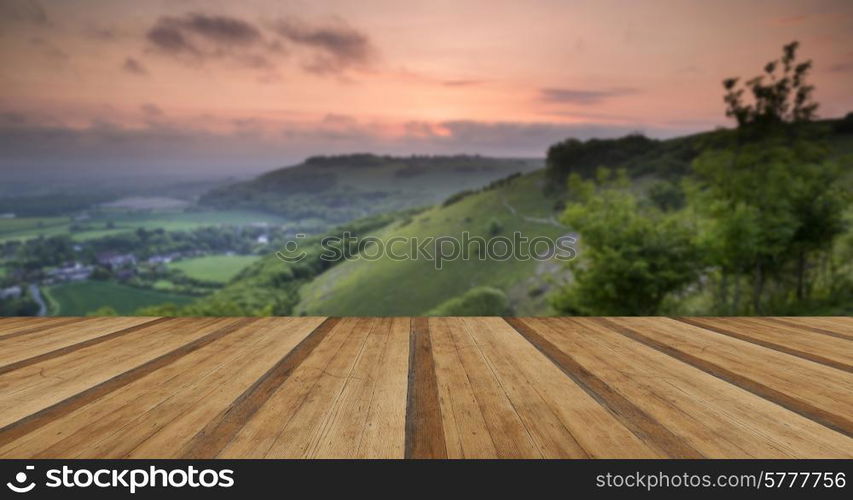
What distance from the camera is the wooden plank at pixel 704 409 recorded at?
124 cm

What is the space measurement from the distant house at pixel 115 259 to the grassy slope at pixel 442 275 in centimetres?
1114

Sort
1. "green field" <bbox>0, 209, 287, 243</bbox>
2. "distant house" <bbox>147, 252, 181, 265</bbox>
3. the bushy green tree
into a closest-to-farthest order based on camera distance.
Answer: "green field" <bbox>0, 209, 287, 243</bbox>, the bushy green tree, "distant house" <bbox>147, 252, 181, 265</bbox>

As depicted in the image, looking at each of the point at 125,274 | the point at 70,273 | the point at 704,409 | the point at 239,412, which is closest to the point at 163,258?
the point at 125,274

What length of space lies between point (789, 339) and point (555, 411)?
6.66 ft

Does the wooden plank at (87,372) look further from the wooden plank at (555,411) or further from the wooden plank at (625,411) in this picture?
the wooden plank at (625,411)

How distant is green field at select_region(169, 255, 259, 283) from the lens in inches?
1198

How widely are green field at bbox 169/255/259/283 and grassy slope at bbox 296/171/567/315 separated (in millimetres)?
6074

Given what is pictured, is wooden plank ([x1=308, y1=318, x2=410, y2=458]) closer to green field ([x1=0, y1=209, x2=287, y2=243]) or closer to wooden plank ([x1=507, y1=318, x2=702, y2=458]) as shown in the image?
wooden plank ([x1=507, y1=318, x2=702, y2=458])

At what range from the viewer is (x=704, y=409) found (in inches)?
58.9

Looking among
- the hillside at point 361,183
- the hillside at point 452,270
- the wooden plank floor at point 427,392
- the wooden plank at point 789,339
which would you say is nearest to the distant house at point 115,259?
the hillside at point 452,270

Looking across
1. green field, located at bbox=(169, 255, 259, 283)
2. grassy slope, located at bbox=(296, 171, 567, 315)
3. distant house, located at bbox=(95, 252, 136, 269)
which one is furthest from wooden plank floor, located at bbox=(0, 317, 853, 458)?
green field, located at bbox=(169, 255, 259, 283)

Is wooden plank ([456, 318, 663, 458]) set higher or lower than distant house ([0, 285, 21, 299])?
higher

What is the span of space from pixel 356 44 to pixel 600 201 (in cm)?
1324
